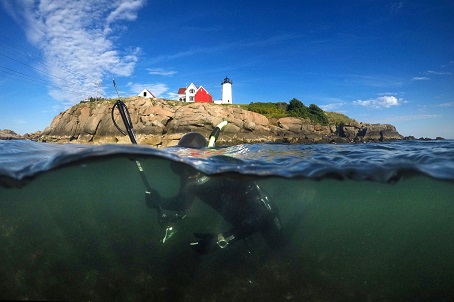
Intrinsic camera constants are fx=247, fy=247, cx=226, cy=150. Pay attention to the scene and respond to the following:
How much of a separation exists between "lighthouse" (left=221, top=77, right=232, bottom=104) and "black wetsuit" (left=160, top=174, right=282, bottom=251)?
227 ft

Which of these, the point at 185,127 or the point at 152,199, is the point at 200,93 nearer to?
the point at 185,127

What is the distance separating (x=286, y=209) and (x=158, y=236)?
6.72m

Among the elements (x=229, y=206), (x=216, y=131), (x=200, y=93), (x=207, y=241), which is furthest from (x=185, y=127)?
(x=207, y=241)

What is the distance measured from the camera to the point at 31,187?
847 centimetres

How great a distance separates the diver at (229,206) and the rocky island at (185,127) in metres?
34.1

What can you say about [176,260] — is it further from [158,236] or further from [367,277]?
[367,277]

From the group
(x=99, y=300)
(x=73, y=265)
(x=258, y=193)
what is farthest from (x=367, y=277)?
(x=73, y=265)

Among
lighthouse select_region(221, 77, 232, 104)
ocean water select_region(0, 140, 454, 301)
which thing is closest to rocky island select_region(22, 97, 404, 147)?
lighthouse select_region(221, 77, 232, 104)

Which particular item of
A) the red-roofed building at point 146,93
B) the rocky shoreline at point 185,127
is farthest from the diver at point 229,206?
the red-roofed building at point 146,93

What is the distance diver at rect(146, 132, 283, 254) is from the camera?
515cm

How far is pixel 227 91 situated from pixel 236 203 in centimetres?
7129

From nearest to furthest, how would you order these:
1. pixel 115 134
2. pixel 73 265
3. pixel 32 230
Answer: pixel 73 265, pixel 32 230, pixel 115 134

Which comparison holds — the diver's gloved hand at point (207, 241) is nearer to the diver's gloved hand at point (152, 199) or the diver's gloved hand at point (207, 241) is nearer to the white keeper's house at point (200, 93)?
the diver's gloved hand at point (152, 199)

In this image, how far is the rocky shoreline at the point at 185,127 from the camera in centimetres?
4128
